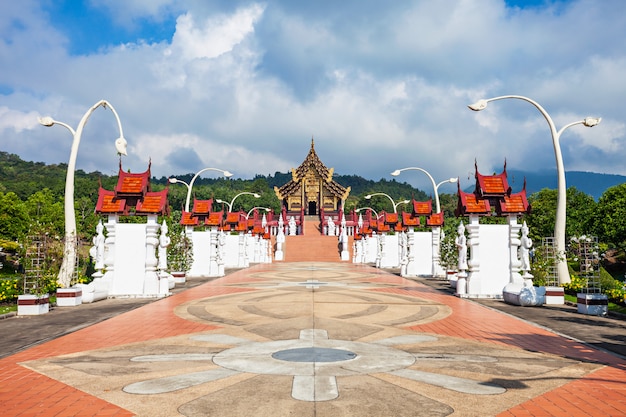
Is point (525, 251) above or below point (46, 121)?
below

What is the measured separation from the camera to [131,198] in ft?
60.4

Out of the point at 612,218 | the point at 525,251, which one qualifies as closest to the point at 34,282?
the point at 525,251

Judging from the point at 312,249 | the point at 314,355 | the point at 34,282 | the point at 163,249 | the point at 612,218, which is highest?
the point at 612,218

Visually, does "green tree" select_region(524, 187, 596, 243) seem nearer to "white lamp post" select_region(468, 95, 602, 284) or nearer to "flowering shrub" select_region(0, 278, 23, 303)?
"white lamp post" select_region(468, 95, 602, 284)

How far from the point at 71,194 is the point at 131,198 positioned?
211cm

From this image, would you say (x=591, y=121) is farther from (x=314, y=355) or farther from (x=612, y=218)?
(x=612, y=218)

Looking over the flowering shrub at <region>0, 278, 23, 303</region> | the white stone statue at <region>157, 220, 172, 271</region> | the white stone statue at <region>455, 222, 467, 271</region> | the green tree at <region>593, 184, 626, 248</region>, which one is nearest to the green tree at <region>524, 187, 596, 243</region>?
the green tree at <region>593, 184, 626, 248</region>

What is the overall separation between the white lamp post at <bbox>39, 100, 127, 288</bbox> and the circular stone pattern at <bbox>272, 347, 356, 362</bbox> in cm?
1118

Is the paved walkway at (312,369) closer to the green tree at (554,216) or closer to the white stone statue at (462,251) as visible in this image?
the white stone statue at (462,251)

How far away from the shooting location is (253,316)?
41.2 ft

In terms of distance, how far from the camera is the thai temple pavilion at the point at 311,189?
91.4 m

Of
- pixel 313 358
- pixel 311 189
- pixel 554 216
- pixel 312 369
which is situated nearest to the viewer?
pixel 312 369

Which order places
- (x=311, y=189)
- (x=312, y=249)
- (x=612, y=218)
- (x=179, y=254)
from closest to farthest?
1. (x=179, y=254)
2. (x=612, y=218)
3. (x=312, y=249)
4. (x=311, y=189)

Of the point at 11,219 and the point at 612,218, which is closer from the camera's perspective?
the point at 612,218
